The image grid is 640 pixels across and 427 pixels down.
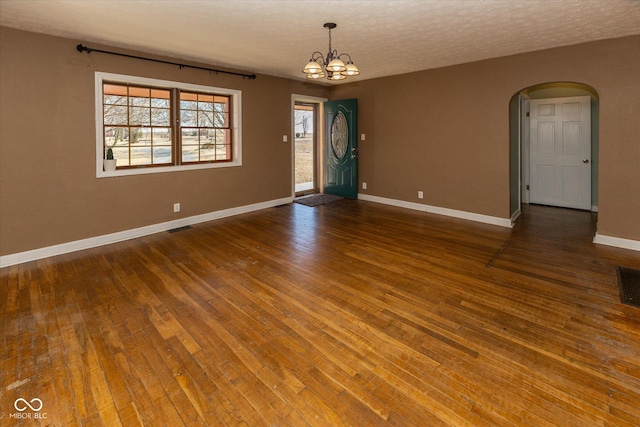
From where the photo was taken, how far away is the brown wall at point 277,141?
3.96m

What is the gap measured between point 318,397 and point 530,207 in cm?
636

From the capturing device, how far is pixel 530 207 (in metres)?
6.66

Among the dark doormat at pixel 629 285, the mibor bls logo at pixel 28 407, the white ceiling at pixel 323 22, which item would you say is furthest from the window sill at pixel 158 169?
the dark doormat at pixel 629 285

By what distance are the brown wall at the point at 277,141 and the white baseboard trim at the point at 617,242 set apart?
0.08 meters

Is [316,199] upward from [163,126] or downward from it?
downward

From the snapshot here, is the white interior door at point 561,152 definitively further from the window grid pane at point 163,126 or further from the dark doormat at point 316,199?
the window grid pane at point 163,126

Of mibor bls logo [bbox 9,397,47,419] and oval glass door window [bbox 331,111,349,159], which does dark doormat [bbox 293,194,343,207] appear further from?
mibor bls logo [bbox 9,397,47,419]

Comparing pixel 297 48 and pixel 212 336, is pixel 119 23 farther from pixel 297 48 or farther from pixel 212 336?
pixel 212 336

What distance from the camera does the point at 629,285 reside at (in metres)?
3.26

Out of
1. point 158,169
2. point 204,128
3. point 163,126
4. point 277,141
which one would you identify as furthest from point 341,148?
point 158,169

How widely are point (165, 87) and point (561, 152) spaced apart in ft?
22.7

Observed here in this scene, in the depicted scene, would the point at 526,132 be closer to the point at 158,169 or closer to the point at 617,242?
the point at 617,242

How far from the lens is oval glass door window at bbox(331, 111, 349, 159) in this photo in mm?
7547

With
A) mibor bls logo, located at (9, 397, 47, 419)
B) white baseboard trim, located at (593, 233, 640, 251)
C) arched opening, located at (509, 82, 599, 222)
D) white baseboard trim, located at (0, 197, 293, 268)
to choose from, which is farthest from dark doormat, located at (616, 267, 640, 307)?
white baseboard trim, located at (0, 197, 293, 268)
